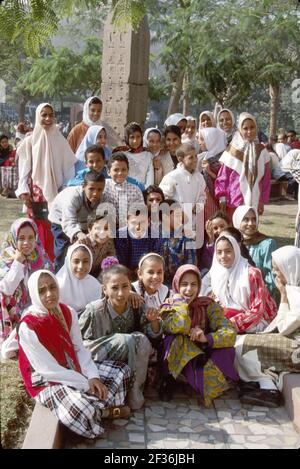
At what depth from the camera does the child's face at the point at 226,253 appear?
4461 mm

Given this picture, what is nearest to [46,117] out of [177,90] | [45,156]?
[45,156]

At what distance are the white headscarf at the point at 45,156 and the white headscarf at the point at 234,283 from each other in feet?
6.67

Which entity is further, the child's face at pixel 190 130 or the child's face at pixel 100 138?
the child's face at pixel 190 130

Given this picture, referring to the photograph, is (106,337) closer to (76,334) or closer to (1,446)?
(76,334)

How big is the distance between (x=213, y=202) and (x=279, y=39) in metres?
8.80

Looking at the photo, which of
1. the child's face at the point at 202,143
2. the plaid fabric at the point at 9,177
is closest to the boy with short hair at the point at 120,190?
the child's face at the point at 202,143

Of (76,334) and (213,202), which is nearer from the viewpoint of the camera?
(76,334)

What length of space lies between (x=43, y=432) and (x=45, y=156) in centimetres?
326

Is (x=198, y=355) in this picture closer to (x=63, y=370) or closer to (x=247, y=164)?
(x=63, y=370)

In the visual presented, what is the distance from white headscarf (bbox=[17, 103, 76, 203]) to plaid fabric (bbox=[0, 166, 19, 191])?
221 inches

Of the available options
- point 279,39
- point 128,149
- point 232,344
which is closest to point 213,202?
point 128,149

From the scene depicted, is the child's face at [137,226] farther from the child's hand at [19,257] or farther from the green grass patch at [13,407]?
the green grass patch at [13,407]

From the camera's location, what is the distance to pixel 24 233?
4391 millimetres

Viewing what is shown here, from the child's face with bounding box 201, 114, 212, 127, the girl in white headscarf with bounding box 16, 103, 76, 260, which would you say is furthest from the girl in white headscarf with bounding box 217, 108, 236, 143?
the girl in white headscarf with bounding box 16, 103, 76, 260
